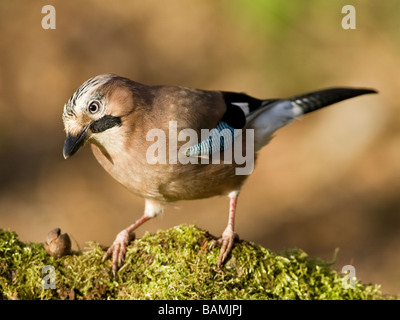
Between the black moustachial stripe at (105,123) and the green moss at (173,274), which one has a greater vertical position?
the black moustachial stripe at (105,123)

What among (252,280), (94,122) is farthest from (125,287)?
(94,122)

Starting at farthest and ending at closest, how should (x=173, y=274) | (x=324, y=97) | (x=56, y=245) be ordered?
(x=324, y=97)
(x=56, y=245)
(x=173, y=274)

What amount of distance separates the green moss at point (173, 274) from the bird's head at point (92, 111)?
83 cm

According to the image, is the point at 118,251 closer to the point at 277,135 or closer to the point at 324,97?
the point at 324,97

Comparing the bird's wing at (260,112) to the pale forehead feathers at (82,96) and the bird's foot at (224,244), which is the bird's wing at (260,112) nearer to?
the bird's foot at (224,244)

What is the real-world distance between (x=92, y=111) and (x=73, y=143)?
0.29m

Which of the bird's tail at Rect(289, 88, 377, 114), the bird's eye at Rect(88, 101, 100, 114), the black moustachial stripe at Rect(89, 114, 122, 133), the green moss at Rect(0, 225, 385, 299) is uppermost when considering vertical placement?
the bird's tail at Rect(289, 88, 377, 114)

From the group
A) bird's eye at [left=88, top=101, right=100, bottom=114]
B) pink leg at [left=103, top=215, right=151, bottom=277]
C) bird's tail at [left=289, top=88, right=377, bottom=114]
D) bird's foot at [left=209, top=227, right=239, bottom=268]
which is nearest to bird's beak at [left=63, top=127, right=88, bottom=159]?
bird's eye at [left=88, top=101, right=100, bottom=114]

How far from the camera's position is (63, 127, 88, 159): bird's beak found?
4.05m

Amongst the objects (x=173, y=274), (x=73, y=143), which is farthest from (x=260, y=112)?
(x=173, y=274)

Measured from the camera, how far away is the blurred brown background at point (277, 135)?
9.04 meters

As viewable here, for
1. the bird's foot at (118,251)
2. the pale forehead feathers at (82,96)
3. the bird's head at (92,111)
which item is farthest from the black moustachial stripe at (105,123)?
the bird's foot at (118,251)

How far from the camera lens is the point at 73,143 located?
405 centimetres

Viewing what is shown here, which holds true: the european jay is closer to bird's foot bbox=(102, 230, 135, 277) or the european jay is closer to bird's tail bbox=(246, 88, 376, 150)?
bird's foot bbox=(102, 230, 135, 277)
